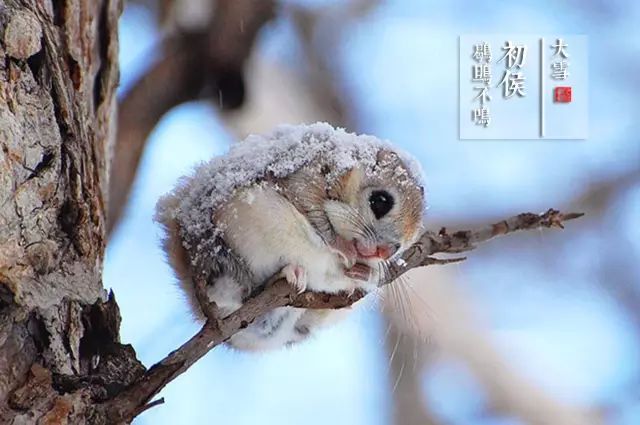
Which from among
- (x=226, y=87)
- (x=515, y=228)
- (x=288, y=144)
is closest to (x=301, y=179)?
(x=288, y=144)

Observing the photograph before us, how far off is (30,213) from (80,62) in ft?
1.01

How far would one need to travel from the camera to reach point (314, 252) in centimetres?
100

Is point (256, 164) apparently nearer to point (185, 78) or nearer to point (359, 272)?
point (359, 272)

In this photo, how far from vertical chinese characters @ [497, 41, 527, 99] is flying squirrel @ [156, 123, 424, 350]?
1.82 ft

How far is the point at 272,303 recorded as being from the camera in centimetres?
84

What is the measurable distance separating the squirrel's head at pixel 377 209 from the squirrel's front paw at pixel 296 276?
0.07m

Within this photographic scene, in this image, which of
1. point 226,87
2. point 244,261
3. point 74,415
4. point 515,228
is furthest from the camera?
point 226,87

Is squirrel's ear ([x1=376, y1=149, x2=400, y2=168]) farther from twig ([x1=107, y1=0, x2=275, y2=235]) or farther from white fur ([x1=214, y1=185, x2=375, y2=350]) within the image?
twig ([x1=107, y1=0, x2=275, y2=235])

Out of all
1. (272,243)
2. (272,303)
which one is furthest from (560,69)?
(272,303)

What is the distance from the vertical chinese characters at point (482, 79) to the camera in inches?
64.1

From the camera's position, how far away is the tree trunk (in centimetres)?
79

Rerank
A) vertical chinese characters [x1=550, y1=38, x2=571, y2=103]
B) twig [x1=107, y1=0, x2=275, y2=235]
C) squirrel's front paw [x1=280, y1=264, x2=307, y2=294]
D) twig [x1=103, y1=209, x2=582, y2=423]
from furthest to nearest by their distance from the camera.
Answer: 1. vertical chinese characters [x1=550, y1=38, x2=571, y2=103]
2. twig [x1=107, y1=0, x2=275, y2=235]
3. squirrel's front paw [x1=280, y1=264, x2=307, y2=294]
4. twig [x1=103, y1=209, x2=582, y2=423]

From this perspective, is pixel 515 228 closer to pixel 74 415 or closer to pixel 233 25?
pixel 74 415

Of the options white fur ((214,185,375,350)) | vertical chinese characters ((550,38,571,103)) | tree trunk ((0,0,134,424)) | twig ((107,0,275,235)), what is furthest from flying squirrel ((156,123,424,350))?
vertical chinese characters ((550,38,571,103))
